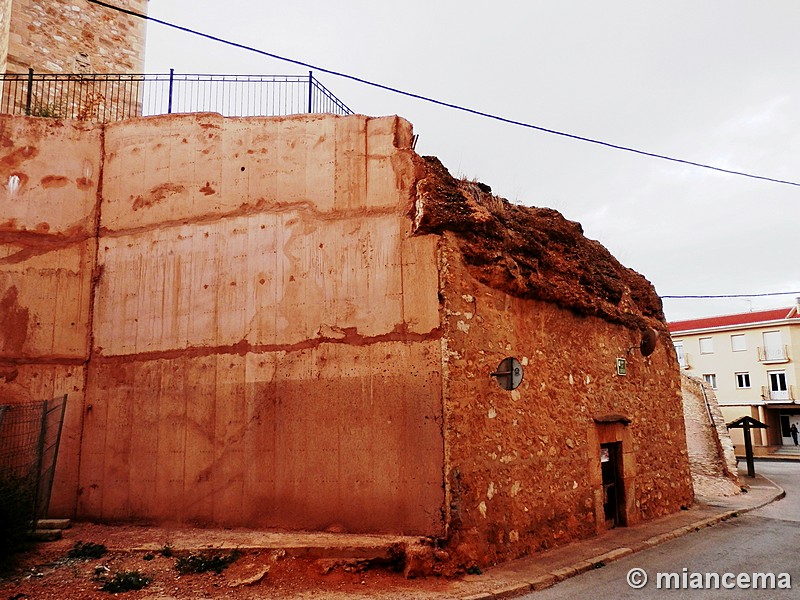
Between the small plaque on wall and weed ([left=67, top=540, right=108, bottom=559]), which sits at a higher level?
the small plaque on wall

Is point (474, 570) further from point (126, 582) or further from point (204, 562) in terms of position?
point (126, 582)

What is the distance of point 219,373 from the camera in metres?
8.23

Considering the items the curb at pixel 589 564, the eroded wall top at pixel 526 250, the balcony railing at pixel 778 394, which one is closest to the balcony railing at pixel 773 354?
the balcony railing at pixel 778 394

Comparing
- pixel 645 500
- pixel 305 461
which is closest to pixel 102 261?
pixel 305 461

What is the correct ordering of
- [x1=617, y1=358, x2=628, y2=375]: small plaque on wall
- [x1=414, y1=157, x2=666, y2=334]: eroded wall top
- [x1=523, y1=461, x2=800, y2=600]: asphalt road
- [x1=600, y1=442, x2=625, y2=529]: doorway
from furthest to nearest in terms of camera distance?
[x1=617, y1=358, x2=628, y2=375]: small plaque on wall < [x1=600, y1=442, x2=625, y2=529]: doorway < [x1=414, y1=157, x2=666, y2=334]: eroded wall top < [x1=523, y1=461, x2=800, y2=600]: asphalt road

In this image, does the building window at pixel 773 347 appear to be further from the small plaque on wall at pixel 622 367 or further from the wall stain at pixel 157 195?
the wall stain at pixel 157 195

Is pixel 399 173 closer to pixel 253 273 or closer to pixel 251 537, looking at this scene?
pixel 253 273

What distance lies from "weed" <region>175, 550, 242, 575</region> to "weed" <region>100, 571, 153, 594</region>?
0.35 metres

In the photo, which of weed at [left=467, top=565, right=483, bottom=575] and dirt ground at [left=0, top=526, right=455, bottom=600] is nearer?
dirt ground at [left=0, top=526, right=455, bottom=600]

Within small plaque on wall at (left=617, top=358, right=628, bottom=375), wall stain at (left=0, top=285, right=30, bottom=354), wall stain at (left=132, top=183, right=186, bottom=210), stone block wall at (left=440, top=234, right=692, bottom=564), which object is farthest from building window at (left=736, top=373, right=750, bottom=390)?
wall stain at (left=0, top=285, right=30, bottom=354)

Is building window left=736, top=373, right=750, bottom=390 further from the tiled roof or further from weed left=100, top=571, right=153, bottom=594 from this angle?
weed left=100, top=571, right=153, bottom=594

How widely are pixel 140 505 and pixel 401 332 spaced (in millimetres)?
4202

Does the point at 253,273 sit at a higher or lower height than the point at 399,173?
lower

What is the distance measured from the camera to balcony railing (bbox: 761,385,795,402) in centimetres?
3697
